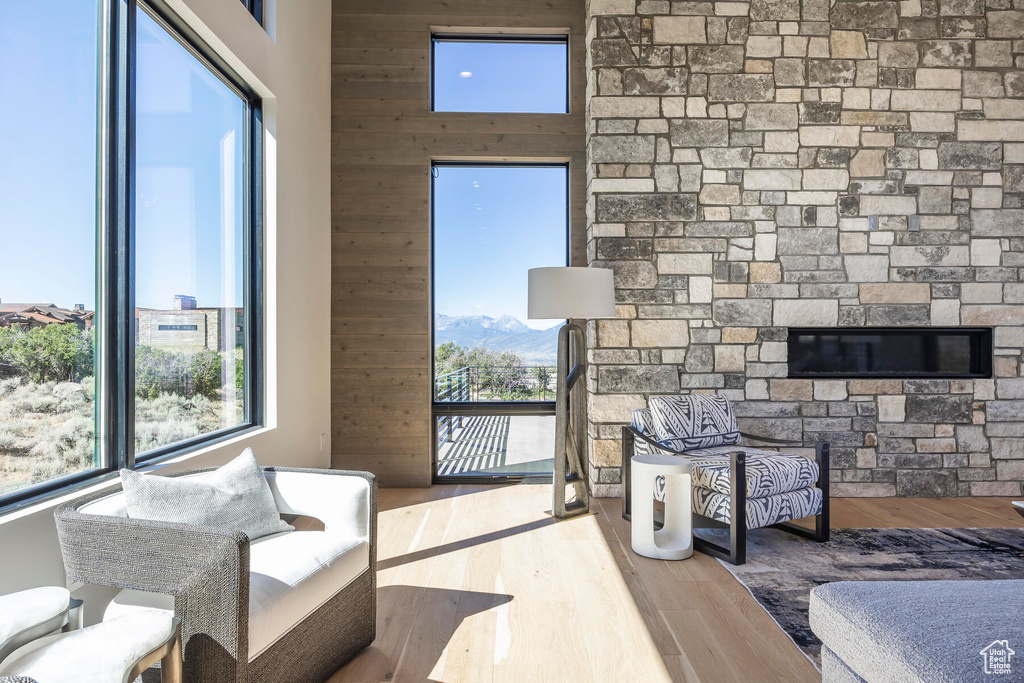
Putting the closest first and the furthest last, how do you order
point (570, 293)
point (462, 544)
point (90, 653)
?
point (90, 653), point (462, 544), point (570, 293)

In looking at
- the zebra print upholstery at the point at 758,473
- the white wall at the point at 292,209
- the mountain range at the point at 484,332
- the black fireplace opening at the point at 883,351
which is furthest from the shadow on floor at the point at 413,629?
the black fireplace opening at the point at 883,351

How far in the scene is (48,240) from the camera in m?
1.96

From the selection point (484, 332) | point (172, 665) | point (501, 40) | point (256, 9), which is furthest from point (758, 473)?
point (256, 9)

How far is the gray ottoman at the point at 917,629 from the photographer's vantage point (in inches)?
43.4

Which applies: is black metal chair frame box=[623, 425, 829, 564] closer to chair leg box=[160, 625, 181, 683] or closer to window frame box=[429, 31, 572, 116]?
chair leg box=[160, 625, 181, 683]

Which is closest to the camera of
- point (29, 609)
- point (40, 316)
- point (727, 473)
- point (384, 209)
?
point (29, 609)

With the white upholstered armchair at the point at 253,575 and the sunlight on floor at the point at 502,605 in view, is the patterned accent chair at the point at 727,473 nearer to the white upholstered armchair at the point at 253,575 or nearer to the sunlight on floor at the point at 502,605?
the sunlight on floor at the point at 502,605

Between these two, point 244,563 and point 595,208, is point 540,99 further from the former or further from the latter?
point 244,563

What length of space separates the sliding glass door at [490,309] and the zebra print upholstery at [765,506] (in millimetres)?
1701

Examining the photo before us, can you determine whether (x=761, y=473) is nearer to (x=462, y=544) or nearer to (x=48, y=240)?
(x=462, y=544)

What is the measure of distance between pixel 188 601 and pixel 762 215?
157 inches

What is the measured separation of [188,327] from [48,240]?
2.95 ft

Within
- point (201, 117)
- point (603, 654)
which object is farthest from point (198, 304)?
point (603, 654)

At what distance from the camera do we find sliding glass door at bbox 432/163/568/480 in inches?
181
